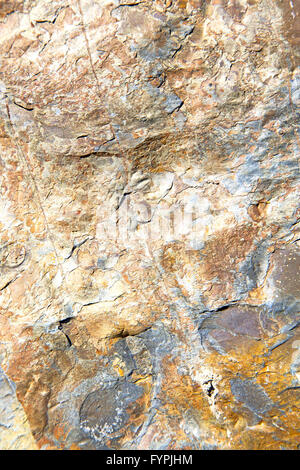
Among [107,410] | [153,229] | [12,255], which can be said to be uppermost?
[12,255]

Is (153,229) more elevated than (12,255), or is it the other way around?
(12,255)

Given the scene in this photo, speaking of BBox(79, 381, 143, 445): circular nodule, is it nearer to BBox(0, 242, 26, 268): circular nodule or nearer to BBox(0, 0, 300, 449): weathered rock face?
BBox(0, 0, 300, 449): weathered rock face

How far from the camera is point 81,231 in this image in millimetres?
1735

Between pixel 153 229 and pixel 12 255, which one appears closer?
pixel 12 255

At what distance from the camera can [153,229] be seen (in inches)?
69.7

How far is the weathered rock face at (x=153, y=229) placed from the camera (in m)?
1.50

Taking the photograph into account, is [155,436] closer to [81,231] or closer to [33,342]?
[33,342]

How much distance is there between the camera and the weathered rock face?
150cm

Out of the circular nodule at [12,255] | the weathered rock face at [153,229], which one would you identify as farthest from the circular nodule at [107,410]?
the circular nodule at [12,255]

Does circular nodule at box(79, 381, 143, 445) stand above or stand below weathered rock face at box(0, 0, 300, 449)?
below

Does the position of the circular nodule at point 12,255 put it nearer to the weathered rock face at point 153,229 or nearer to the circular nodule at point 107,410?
the weathered rock face at point 153,229

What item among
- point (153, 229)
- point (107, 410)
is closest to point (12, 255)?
point (153, 229)

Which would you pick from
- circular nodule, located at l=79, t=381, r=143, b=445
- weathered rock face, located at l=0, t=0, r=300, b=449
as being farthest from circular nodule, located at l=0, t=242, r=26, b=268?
circular nodule, located at l=79, t=381, r=143, b=445

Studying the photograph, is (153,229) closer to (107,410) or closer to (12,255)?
(12,255)
